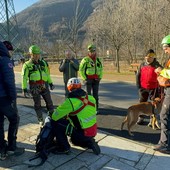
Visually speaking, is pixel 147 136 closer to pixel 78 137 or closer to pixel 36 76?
pixel 78 137

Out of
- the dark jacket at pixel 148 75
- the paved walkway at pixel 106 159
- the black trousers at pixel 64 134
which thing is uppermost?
the dark jacket at pixel 148 75

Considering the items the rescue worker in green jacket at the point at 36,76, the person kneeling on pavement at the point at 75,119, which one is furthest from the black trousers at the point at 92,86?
the person kneeling on pavement at the point at 75,119

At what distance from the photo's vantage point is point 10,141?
14.9ft

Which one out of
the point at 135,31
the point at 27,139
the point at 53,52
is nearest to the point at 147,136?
the point at 27,139

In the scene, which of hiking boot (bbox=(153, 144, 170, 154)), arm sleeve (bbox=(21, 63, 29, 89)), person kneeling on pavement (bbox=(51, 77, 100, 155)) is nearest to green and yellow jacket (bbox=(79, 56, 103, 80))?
arm sleeve (bbox=(21, 63, 29, 89))

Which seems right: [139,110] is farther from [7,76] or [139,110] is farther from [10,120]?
[7,76]

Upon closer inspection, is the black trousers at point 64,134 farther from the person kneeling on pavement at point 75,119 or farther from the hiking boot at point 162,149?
the hiking boot at point 162,149

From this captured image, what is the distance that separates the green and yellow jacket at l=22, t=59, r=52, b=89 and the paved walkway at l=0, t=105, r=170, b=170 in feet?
4.52

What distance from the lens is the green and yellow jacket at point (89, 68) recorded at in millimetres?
6988

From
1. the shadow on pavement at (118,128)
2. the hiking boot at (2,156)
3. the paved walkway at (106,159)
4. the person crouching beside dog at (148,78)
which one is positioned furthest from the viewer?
the person crouching beside dog at (148,78)

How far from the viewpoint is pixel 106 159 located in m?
4.48

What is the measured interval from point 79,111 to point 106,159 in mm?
980

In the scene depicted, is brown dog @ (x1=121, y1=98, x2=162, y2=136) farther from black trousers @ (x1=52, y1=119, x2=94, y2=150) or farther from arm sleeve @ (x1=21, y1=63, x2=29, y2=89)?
arm sleeve @ (x1=21, y1=63, x2=29, y2=89)

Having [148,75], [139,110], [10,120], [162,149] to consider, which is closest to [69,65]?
[148,75]
